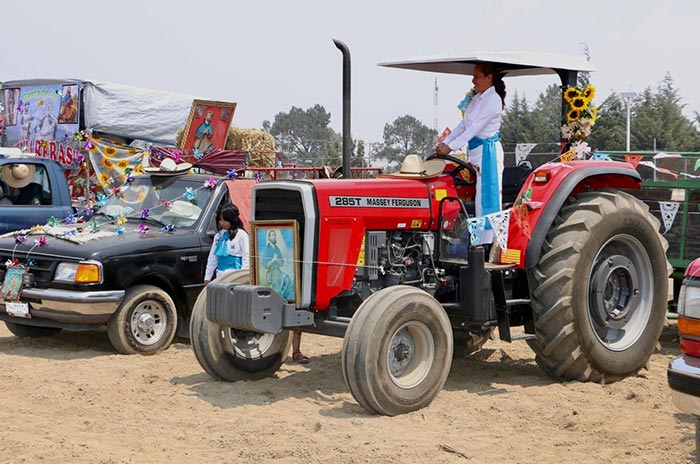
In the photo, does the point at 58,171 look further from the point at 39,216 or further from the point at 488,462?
the point at 488,462

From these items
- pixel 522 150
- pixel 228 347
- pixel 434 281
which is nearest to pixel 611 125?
→ pixel 522 150

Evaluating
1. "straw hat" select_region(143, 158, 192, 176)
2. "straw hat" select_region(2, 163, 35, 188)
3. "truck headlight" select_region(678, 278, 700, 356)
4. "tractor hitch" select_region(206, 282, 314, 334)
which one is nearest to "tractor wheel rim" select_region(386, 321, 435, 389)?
"tractor hitch" select_region(206, 282, 314, 334)

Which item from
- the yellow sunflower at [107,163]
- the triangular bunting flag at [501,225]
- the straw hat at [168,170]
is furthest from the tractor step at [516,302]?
the yellow sunflower at [107,163]

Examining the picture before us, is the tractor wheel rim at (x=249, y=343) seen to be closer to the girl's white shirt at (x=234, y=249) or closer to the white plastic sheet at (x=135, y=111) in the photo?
the girl's white shirt at (x=234, y=249)

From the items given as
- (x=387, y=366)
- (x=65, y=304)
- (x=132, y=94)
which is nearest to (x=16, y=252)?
(x=65, y=304)

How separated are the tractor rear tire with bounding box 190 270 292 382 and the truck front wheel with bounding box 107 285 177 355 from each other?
66.6 inches

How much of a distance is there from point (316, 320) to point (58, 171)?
618 centimetres

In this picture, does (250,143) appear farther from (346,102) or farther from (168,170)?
(346,102)

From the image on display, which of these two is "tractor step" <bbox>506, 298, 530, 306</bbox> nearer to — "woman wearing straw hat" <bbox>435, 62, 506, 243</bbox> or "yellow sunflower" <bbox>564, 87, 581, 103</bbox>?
"woman wearing straw hat" <bbox>435, 62, 506, 243</bbox>

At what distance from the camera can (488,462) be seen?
5453 mm

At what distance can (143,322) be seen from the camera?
9.13 m

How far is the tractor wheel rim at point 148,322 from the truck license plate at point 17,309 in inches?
39.1

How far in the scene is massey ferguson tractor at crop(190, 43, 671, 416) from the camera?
6.60 m

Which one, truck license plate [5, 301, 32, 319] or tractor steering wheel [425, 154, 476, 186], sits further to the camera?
truck license plate [5, 301, 32, 319]
